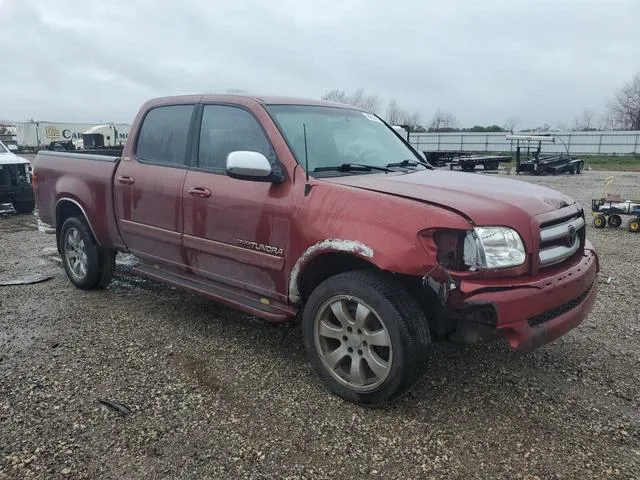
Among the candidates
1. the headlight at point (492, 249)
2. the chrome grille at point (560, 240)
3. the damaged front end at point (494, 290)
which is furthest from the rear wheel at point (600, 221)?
the headlight at point (492, 249)

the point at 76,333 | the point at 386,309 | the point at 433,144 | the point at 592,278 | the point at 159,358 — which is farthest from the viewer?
the point at 433,144

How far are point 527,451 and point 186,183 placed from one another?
3.01 meters

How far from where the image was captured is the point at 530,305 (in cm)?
294

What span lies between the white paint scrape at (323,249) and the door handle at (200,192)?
39.0 inches

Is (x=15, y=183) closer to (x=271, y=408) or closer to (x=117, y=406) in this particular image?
(x=117, y=406)

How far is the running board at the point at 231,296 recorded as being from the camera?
3740mm

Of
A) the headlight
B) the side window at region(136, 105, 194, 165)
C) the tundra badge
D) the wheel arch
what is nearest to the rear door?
the side window at region(136, 105, 194, 165)

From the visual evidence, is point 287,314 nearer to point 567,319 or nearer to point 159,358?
point 159,358

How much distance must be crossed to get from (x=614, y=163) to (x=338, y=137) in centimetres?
4066

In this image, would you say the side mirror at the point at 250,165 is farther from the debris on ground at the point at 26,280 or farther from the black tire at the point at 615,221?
the black tire at the point at 615,221

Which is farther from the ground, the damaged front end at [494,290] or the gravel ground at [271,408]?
the damaged front end at [494,290]

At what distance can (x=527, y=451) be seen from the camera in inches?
113

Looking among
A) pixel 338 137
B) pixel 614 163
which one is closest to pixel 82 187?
pixel 338 137

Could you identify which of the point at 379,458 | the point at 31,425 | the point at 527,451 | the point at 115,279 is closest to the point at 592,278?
the point at 527,451
